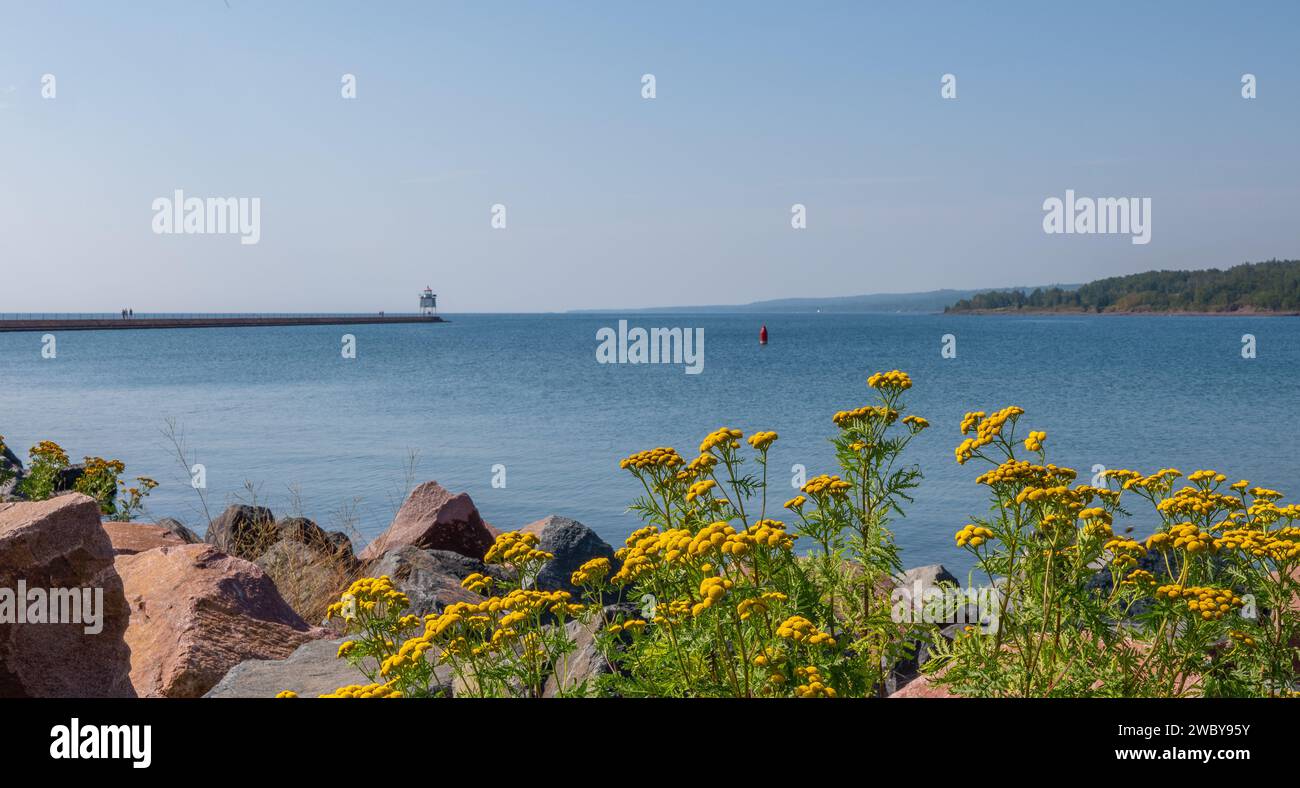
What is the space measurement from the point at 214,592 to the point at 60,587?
89.4 inches

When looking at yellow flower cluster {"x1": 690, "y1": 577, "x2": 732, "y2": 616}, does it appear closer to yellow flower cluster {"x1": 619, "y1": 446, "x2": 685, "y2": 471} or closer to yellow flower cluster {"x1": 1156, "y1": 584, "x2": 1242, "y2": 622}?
yellow flower cluster {"x1": 619, "y1": 446, "x2": 685, "y2": 471}

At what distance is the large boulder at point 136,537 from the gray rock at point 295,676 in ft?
13.1

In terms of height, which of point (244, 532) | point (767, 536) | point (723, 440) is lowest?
point (244, 532)

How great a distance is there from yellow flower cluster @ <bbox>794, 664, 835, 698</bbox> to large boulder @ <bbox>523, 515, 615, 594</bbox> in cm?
624

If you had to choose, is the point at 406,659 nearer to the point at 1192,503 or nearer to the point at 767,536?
the point at 767,536

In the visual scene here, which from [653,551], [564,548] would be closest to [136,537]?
[564,548]

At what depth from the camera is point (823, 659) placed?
4348 millimetres

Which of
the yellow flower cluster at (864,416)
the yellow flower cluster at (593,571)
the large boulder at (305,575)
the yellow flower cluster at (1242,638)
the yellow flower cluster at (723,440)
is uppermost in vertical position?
the yellow flower cluster at (864,416)

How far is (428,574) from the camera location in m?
9.72

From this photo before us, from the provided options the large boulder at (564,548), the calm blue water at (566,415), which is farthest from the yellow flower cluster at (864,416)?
the calm blue water at (566,415)

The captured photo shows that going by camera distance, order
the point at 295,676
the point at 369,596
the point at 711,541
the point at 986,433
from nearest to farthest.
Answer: the point at 711,541, the point at 369,596, the point at 986,433, the point at 295,676

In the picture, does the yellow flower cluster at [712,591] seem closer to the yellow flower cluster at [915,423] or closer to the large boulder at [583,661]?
the large boulder at [583,661]

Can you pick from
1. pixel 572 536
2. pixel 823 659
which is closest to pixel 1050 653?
pixel 823 659

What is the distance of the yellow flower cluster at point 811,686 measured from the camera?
394 centimetres
